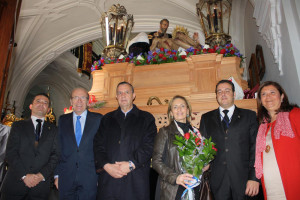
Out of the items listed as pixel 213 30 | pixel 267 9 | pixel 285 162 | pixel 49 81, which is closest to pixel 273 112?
pixel 285 162

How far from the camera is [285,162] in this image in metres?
1.92

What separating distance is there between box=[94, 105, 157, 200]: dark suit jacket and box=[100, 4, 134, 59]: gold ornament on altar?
2.08 metres

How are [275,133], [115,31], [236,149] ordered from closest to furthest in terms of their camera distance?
[275,133] → [236,149] → [115,31]

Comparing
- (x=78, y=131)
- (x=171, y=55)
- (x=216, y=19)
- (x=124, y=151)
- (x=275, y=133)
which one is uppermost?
(x=216, y=19)

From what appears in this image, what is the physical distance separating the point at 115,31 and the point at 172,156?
10.2ft

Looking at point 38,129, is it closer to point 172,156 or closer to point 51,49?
point 172,156

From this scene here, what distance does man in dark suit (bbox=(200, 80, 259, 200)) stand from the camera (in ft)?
6.85

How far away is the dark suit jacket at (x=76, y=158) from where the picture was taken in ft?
7.72

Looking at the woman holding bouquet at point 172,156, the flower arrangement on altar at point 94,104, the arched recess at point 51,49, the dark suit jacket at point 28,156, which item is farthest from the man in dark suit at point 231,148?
the arched recess at point 51,49

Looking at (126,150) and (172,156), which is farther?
(126,150)

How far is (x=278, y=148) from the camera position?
1.99 m

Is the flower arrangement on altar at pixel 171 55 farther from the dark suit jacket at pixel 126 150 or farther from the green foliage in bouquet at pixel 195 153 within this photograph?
the green foliage in bouquet at pixel 195 153

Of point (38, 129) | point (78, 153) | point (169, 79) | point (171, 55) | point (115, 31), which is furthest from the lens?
point (115, 31)

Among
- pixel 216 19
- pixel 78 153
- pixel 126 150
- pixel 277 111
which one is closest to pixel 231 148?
pixel 277 111
